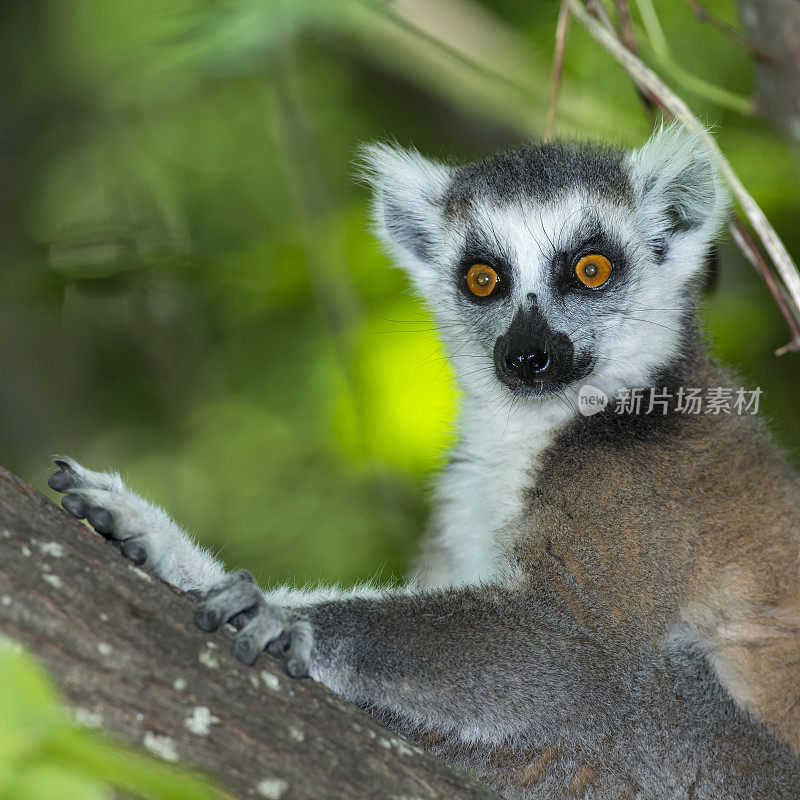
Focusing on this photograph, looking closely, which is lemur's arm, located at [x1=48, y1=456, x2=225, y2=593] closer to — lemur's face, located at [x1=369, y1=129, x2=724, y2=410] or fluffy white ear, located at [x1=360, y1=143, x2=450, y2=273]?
lemur's face, located at [x1=369, y1=129, x2=724, y2=410]

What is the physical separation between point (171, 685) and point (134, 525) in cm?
87

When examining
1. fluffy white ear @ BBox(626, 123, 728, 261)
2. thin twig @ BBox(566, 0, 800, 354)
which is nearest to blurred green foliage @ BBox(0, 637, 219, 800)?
thin twig @ BBox(566, 0, 800, 354)

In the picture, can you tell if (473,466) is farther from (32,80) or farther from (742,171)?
(32,80)

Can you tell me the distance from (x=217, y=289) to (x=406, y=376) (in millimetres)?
1444

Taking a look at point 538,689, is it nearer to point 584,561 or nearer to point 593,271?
point 584,561

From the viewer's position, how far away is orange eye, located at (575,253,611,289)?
3.75 m

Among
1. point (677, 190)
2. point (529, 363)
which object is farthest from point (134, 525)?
point (677, 190)

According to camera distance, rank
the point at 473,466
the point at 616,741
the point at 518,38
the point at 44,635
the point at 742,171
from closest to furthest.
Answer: the point at 44,635 → the point at 616,741 → the point at 473,466 → the point at 742,171 → the point at 518,38

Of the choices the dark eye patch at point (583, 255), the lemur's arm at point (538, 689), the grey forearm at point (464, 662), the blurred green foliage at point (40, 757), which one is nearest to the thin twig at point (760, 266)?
the dark eye patch at point (583, 255)

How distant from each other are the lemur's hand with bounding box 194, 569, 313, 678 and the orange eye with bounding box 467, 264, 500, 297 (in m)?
1.78

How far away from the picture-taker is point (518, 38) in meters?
5.98

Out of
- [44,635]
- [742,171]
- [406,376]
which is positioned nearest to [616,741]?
[44,635]

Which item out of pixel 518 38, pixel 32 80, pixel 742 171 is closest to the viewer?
pixel 742 171

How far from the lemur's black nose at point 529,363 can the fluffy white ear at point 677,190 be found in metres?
0.87
